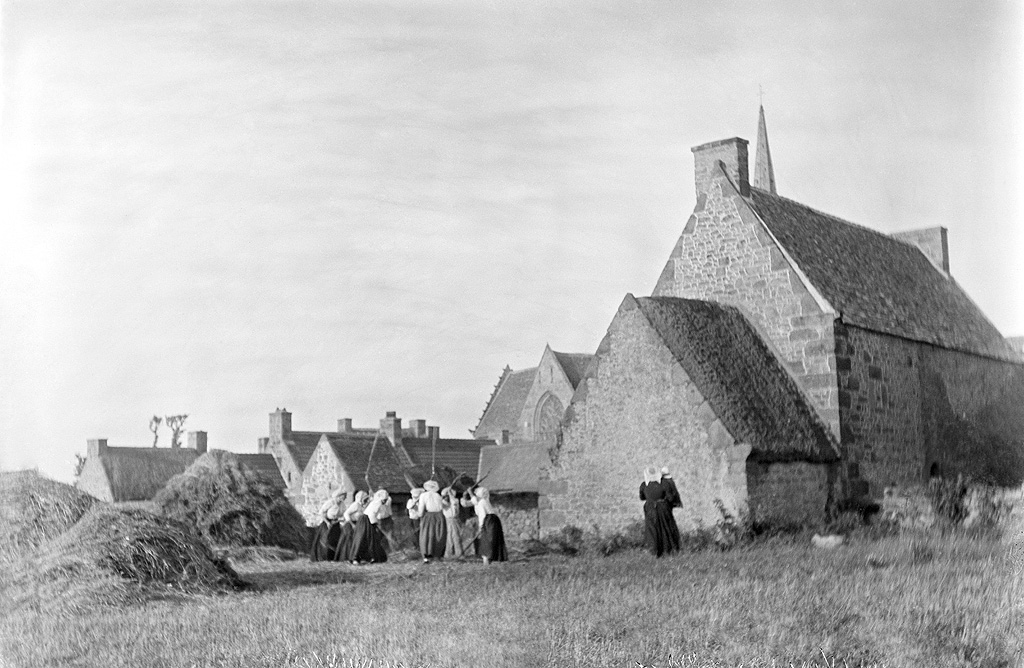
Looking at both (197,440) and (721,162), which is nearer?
(197,440)

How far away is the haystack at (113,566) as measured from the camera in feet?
31.0

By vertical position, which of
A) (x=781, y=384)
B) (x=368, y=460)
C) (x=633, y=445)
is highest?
(x=781, y=384)

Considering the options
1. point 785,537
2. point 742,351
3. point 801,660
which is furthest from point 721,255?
point 801,660

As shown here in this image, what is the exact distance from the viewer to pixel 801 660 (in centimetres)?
862

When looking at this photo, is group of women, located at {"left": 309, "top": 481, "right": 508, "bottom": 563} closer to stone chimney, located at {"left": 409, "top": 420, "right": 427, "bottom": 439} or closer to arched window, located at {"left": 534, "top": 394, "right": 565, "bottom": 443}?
arched window, located at {"left": 534, "top": 394, "right": 565, "bottom": 443}

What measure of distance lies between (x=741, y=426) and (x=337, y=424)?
632 centimetres

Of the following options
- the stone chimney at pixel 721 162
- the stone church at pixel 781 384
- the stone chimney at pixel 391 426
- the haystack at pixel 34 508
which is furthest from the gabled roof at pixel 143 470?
the stone chimney at pixel 721 162

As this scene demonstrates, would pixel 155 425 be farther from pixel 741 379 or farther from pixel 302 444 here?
pixel 741 379

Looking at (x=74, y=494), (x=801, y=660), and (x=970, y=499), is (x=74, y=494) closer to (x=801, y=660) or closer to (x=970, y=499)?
(x=801, y=660)

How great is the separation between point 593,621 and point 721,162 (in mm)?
9726

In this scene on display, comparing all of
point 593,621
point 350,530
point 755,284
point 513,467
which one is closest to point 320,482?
point 350,530

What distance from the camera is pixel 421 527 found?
14.4 m

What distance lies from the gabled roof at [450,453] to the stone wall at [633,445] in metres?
1.07

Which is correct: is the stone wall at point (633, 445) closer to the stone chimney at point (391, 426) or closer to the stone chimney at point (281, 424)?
the stone chimney at point (391, 426)
